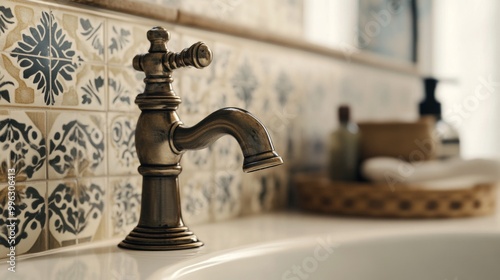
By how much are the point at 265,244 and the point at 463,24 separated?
4.12 ft

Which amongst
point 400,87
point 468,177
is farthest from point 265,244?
point 400,87

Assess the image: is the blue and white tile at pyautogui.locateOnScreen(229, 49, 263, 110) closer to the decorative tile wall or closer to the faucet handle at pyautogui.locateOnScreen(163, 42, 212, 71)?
the decorative tile wall

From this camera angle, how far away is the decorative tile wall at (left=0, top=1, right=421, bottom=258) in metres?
0.57

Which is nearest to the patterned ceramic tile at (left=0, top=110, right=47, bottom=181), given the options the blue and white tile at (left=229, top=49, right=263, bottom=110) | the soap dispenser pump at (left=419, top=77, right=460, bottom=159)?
the blue and white tile at (left=229, top=49, right=263, bottom=110)

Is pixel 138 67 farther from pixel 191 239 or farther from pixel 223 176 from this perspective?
pixel 223 176

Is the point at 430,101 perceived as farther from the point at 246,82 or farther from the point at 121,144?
the point at 121,144

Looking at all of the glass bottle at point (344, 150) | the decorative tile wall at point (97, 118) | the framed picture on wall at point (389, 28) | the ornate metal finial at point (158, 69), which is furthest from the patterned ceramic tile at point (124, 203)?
the framed picture on wall at point (389, 28)

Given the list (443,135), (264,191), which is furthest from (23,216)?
(443,135)

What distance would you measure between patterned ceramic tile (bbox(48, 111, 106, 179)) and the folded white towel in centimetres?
45

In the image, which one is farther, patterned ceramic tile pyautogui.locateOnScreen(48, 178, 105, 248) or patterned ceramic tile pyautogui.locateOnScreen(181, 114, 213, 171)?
patterned ceramic tile pyautogui.locateOnScreen(181, 114, 213, 171)

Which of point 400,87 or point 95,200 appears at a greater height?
point 400,87

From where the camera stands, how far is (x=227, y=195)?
0.86 metres

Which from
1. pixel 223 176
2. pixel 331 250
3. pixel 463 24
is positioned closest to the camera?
pixel 331 250

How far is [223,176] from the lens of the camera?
33.4 inches
